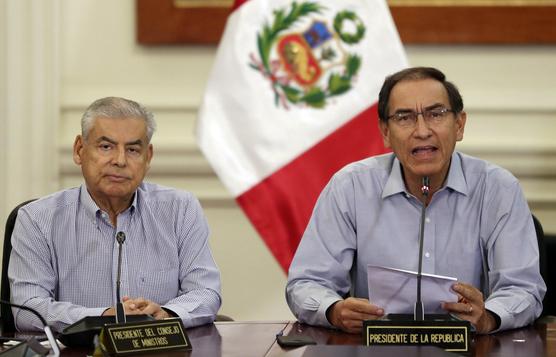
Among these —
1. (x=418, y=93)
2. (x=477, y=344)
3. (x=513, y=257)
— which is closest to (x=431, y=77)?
(x=418, y=93)

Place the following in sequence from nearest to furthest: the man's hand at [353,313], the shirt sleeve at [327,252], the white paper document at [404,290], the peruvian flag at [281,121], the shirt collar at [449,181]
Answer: the white paper document at [404,290], the man's hand at [353,313], the shirt sleeve at [327,252], the shirt collar at [449,181], the peruvian flag at [281,121]

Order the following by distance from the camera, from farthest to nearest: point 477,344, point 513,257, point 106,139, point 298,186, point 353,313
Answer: point 298,186 → point 106,139 → point 513,257 → point 353,313 → point 477,344

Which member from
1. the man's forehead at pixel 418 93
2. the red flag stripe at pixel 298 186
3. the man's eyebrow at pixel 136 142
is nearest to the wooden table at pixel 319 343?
the man's eyebrow at pixel 136 142

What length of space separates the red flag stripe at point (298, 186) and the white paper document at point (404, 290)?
1356mm

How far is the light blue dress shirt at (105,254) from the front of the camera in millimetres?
2883

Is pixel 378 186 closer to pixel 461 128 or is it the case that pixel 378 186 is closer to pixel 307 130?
pixel 461 128

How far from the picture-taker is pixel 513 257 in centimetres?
283

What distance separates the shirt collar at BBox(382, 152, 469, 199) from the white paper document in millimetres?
573

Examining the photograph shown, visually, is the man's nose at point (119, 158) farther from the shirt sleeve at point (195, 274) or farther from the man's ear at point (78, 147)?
the shirt sleeve at point (195, 274)

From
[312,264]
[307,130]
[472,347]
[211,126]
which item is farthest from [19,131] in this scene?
[472,347]

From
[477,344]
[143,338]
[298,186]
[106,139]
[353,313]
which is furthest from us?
[298,186]

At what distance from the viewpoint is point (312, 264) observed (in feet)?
9.57

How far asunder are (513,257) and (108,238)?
1156 mm

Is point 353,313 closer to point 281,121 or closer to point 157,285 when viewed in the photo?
point 157,285
